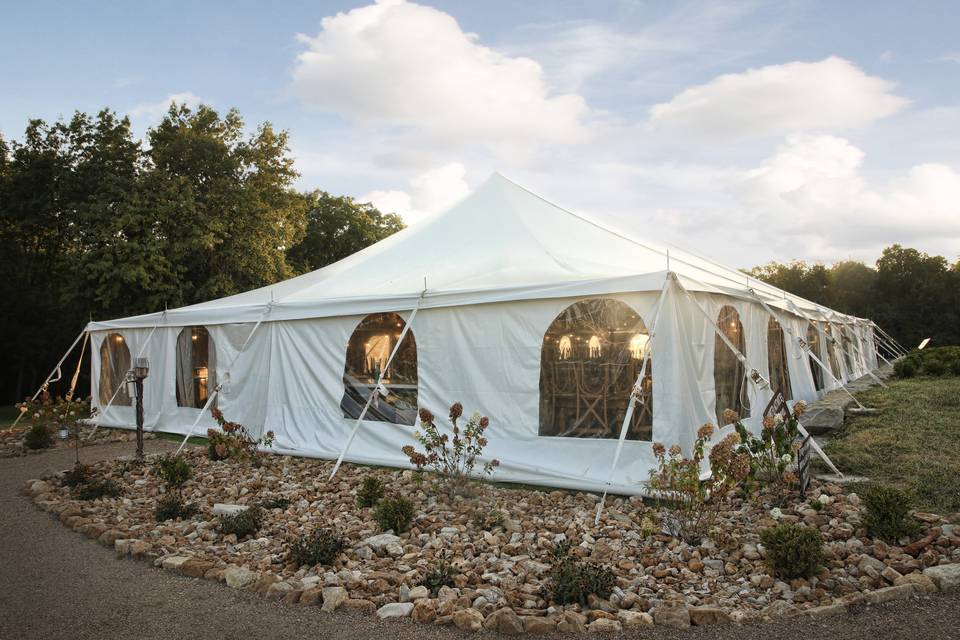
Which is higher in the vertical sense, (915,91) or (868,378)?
(915,91)

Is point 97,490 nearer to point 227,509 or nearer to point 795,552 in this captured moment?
point 227,509

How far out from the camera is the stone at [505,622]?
2.85m

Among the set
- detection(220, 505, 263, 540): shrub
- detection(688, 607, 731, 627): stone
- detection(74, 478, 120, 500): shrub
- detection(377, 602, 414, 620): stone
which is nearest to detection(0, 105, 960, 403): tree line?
detection(74, 478, 120, 500): shrub

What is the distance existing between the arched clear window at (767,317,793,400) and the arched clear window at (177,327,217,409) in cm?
787

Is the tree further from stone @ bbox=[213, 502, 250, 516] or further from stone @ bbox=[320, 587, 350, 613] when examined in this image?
stone @ bbox=[320, 587, 350, 613]

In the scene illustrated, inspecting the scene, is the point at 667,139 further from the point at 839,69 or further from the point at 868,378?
the point at 868,378

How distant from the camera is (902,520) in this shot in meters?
3.67

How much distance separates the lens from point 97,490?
5629 mm

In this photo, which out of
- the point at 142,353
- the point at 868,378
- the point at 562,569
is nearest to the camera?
the point at 562,569

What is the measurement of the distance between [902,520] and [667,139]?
23.0ft

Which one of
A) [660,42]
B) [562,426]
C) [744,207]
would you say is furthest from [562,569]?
[744,207]

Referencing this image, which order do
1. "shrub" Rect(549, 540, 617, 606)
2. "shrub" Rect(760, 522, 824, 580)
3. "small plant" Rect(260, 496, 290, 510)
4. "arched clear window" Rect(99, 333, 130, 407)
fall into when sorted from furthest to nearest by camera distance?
"arched clear window" Rect(99, 333, 130, 407), "small plant" Rect(260, 496, 290, 510), "shrub" Rect(760, 522, 824, 580), "shrub" Rect(549, 540, 617, 606)

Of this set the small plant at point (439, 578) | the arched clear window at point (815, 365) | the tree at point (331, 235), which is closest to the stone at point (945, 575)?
the small plant at point (439, 578)

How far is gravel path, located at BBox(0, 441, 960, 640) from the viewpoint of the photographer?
9.08ft
